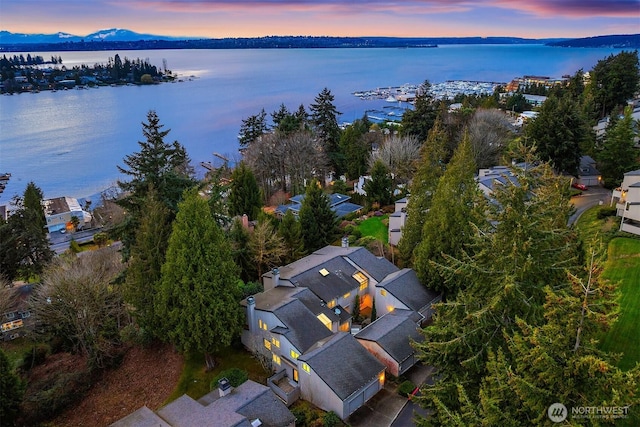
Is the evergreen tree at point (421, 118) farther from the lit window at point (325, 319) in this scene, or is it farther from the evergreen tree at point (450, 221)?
the lit window at point (325, 319)

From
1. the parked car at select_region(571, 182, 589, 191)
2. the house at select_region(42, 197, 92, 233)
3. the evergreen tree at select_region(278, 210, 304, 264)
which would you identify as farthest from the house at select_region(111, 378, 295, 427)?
the house at select_region(42, 197, 92, 233)

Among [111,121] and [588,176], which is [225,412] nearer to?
[588,176]

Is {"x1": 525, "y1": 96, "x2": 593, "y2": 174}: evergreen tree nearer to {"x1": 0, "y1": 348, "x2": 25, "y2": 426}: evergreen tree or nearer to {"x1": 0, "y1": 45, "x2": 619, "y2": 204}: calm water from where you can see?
{"x1": 0, "y1": 348, "x2": 25, "y2": 426}: evergreen tree

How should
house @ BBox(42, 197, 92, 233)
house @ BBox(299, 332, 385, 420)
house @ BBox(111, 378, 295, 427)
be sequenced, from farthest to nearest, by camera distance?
house @ BBox(42, 197, 92, 233)
house @ BBox(299, 332, 385, 420)
house @ BBox(111, 378, 295, 427)

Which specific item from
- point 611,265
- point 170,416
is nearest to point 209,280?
point 170,416

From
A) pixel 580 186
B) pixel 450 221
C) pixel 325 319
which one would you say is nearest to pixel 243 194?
pixel 325 319

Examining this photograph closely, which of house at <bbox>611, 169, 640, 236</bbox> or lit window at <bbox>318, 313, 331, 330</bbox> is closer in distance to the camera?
lit window at <bbox>318, 313, 331, 330</bbox>

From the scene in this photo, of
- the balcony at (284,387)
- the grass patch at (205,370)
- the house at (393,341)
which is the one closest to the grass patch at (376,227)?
the house at (393,341)

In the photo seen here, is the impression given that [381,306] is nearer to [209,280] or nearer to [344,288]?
[344,288]
